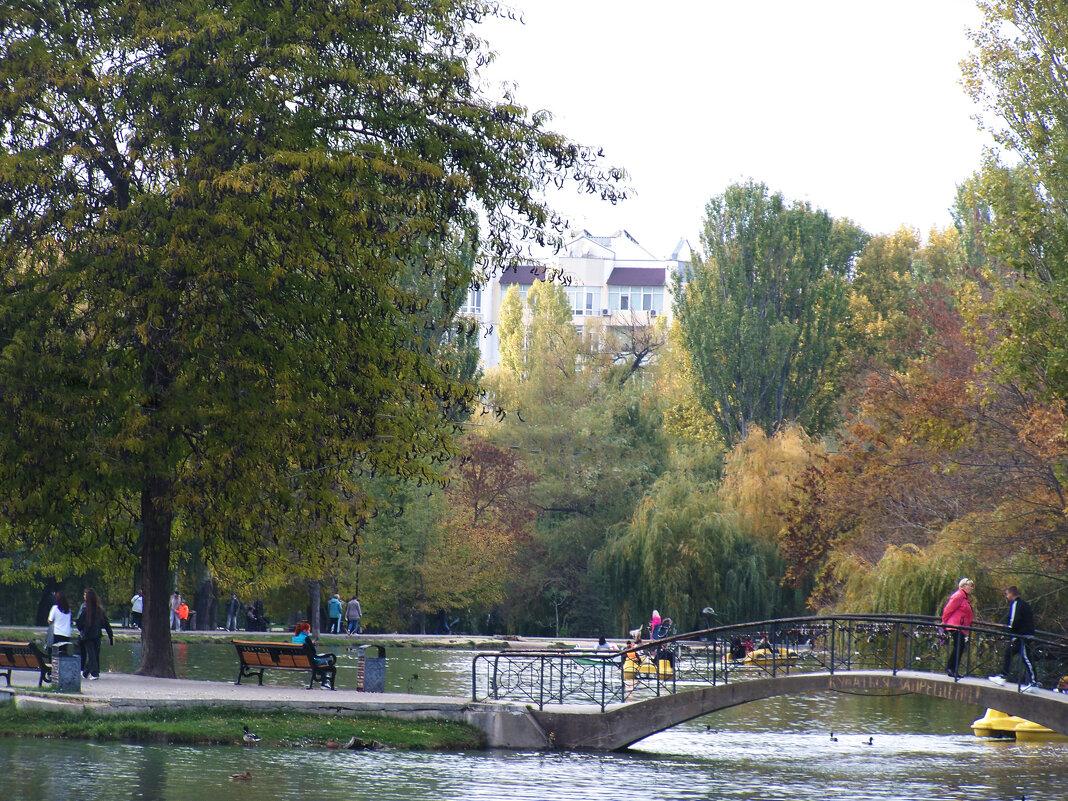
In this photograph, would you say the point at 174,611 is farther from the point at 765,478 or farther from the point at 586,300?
the point at 586,300

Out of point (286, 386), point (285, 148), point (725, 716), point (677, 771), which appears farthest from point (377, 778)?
point (725, 716)

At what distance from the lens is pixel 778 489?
50188 mm

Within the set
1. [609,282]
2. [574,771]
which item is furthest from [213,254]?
[609,282]

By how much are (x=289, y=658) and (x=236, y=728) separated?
12.9ft

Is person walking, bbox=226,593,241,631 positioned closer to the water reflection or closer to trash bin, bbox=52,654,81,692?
the water reflection

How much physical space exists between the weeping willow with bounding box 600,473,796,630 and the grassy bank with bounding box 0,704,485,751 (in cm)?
2906

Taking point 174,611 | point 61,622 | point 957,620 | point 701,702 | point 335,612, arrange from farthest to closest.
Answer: point 335,612
point 174,611
point 61,622
point 957,620
point 701,702

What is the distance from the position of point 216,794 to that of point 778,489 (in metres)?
38.1

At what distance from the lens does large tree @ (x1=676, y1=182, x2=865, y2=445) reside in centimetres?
6056

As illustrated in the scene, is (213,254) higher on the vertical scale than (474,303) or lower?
lower

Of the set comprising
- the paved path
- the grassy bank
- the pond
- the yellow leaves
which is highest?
the yellow leaves

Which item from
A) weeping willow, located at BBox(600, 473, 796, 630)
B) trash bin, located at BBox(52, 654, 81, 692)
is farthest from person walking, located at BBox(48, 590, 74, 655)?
weeping willow, located at BBox(600, 473, 796, 630)

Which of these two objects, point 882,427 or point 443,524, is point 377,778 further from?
point 443,524

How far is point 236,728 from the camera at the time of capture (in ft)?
60.1
